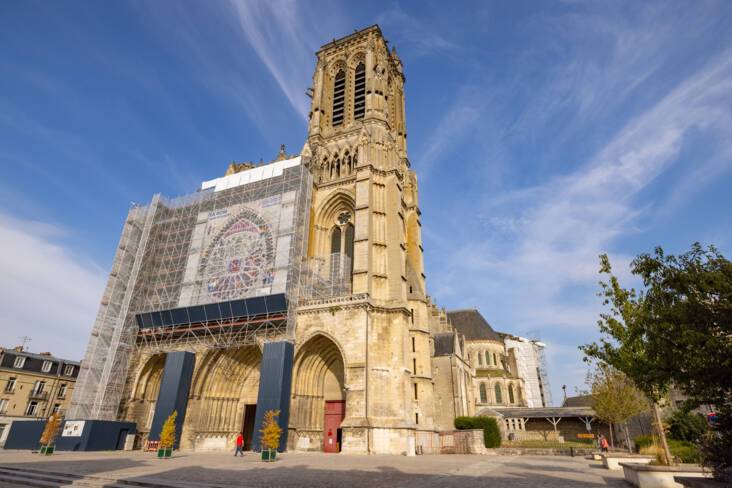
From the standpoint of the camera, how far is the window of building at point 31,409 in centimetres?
3064

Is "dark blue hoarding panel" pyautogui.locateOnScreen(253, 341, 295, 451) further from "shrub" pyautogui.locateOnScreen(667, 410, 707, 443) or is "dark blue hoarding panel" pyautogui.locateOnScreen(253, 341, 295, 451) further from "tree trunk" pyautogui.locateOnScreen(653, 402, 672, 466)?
"shrub" pyautogui.locateOnScreen(667, 410, 707, 443)

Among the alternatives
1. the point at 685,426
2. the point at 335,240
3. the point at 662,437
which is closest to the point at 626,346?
the point at 662,437

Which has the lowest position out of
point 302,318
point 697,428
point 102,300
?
point 697,428

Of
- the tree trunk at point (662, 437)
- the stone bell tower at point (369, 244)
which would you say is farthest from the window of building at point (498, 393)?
the tree trunk at point (662, 437)

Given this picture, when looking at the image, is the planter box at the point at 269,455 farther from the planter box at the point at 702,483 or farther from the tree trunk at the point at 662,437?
the planter box at the point at 702,483

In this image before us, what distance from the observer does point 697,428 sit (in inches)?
749

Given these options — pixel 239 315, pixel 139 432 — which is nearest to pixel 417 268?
pixel 239 315

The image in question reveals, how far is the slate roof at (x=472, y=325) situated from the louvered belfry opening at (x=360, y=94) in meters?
25.0

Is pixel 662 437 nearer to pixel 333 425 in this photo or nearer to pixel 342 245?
pixel 333 425

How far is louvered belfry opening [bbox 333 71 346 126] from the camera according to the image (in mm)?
31750

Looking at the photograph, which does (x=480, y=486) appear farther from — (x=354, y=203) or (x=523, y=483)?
(x=354, y=203)

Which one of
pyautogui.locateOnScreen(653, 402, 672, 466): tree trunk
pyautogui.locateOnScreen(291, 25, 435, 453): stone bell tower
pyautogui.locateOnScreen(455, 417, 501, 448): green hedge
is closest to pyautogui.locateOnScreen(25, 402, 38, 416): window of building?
pyautogui.locateOnScreen(291, 25, 435, 453): stone bell tower

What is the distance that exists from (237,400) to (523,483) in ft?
60.1

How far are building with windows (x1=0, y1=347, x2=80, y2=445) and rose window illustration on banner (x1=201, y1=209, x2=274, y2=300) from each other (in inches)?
747
